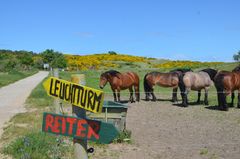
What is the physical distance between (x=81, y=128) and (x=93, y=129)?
11cm

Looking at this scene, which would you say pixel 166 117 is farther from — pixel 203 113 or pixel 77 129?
pixel 77 129

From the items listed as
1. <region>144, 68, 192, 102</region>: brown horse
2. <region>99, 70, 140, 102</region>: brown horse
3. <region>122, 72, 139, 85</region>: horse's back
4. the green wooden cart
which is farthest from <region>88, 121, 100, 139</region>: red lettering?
<region>144, 68, 192, 102</region>: brown horse

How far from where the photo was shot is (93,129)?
11.7ft

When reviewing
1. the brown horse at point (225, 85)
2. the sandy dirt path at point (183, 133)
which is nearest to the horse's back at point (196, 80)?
the sandy dirt path at point (183, 133)

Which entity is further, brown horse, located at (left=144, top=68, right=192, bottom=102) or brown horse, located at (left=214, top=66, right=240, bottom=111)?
brown horse, located at (left=144, top=68, right=192, bottom=102)

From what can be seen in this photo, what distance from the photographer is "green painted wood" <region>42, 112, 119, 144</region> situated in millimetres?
3547

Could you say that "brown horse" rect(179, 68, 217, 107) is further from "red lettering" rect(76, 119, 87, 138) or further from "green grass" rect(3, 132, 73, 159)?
"red lettering" rect(76, 119, 87, 138)

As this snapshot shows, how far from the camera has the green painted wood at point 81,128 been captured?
11.6ft

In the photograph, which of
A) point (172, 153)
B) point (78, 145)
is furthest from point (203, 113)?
point (78, 145)

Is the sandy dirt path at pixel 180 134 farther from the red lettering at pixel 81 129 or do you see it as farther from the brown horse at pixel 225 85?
the red lettering at pixel 81 129

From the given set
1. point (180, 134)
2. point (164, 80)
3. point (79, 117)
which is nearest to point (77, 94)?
point (79, 117)

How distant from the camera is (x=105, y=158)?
309 inches

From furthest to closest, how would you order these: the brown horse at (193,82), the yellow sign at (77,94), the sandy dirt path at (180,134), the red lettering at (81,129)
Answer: the brown horse at (193,82) < the sandy dirt path at (180,134) < the red lettering at (81,129) < the yellow sign at (77,94)

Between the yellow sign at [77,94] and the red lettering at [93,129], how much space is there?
0.14m
